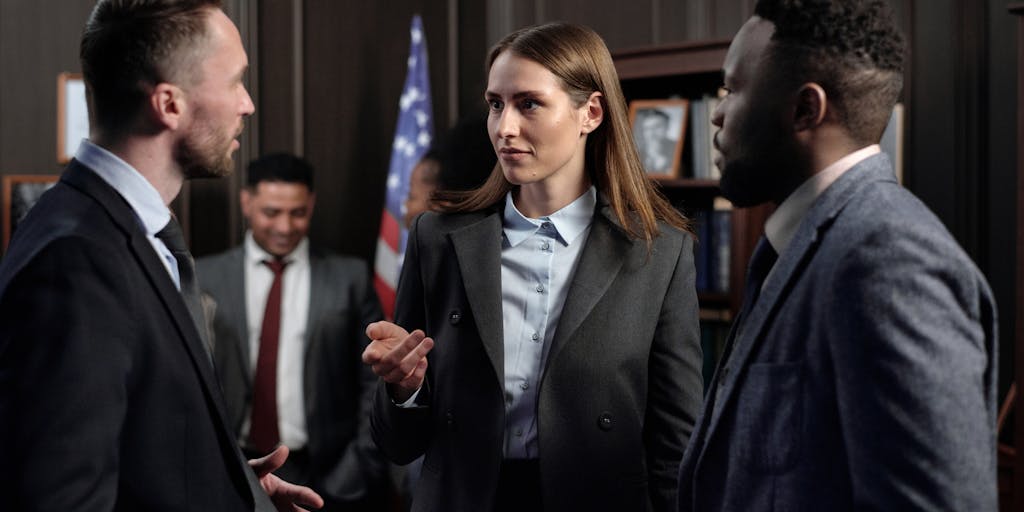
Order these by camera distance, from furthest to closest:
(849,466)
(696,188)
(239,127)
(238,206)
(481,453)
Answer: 1. (238,206)
2. (696,188)
3. (481,453)
4. (239,127)
5. (849,466)

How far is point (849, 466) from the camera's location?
1.10 m

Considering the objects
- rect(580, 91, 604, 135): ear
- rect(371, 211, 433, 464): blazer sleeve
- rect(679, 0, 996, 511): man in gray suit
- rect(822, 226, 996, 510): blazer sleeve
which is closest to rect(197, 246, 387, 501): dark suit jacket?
rect(371, 211, 433, 464): blazer sleeve

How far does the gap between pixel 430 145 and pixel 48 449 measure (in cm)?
359

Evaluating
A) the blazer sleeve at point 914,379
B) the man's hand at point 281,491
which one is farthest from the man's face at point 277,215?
the blazer sleeve at point 914,379

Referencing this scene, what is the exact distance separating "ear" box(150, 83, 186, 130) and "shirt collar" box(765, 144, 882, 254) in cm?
83

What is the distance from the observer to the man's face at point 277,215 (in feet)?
13.0

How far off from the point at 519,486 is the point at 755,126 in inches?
32.9

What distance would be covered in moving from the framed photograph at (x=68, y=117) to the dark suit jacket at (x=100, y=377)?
2.89m

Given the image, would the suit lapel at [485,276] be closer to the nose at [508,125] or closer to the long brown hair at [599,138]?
the long brown hair at [599,138]

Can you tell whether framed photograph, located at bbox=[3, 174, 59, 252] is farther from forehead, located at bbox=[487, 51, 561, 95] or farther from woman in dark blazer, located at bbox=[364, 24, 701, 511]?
forehead, located at bbox=[487, 51, 561, 95]

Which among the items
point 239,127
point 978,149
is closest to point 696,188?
point 978,149

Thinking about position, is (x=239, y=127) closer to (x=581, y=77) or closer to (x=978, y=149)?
(x=581, y=77)

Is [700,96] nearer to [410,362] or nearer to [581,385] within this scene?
[581,385]

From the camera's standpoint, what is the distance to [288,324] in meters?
3.87
